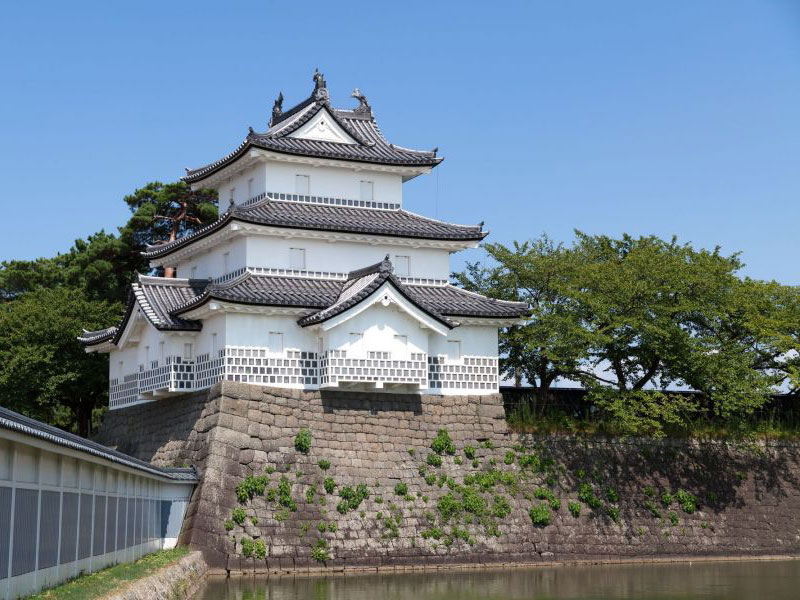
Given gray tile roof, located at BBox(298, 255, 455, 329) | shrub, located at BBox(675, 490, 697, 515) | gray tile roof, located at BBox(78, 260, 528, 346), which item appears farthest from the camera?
shrub, located at BBox(675, 490, 697, 515)

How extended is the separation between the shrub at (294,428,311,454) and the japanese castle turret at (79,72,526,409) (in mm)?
1660

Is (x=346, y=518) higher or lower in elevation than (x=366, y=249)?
lower

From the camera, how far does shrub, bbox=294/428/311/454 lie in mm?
31625

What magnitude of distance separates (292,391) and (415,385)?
12.3 feet

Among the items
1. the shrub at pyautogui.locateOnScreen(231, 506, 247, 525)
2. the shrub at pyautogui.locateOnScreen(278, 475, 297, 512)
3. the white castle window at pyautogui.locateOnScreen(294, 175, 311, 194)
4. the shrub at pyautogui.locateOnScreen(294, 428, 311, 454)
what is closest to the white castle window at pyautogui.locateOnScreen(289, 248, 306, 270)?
the white castle window at pyautogui.locateOnScreen(294, 175, 311, 194)

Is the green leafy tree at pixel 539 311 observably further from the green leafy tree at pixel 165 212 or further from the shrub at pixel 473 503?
the green leafy tree at pixel 165 212

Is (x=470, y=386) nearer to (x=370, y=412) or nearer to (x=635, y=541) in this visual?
(x=370, y=412)

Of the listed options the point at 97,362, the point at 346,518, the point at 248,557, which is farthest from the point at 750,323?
the point at 97,362

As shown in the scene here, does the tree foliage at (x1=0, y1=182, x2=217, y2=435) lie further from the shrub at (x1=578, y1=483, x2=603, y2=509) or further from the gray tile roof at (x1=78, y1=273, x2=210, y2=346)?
the shrub at (x1=578, y1=483, x2=603, y2=509)

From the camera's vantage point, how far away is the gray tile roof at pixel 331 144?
35.6 m

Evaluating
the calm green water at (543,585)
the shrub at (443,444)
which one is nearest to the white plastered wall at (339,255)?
the shrub at (443,444)

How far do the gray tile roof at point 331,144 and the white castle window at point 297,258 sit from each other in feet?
10.2

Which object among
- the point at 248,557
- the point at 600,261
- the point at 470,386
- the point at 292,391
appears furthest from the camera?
Answer: the point at 600,261

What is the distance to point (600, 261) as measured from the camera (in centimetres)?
4378
